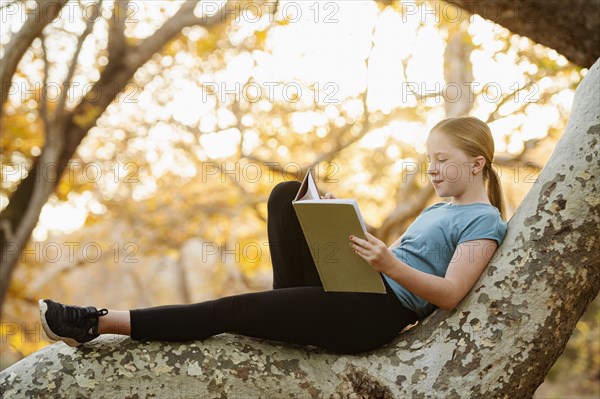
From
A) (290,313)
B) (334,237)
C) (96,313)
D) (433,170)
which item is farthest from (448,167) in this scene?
(96,313)

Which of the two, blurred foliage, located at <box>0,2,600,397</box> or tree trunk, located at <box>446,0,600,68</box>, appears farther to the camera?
blurred foliage, located at <box>0,2,600,397</box>

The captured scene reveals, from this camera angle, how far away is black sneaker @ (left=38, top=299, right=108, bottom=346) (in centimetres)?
198

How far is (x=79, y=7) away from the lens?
6.01 metres

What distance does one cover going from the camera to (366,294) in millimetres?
2312

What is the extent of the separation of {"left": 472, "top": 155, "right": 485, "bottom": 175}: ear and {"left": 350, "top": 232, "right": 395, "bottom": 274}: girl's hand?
0.61 meters

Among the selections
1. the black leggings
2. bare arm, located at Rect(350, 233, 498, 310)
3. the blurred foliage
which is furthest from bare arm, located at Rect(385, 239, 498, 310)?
the blurred foliage

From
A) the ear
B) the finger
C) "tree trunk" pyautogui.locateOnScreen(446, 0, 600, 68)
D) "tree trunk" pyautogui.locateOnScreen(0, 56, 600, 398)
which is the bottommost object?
"tree trunk" pyautogui.locateOnScreen(0, 56, 600, 398)

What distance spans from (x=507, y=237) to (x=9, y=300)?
854 centimetres

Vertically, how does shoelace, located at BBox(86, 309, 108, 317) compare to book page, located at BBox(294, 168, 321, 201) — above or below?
below

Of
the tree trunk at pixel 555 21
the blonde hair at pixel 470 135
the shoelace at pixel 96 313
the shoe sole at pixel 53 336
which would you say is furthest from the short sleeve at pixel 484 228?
the tree trunk at pixel 555 21

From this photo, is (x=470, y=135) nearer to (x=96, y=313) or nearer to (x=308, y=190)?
(x=308, y=190)

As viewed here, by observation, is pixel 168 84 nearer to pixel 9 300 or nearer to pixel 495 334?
pixel 9 300

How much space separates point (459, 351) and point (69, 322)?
1.26 metres

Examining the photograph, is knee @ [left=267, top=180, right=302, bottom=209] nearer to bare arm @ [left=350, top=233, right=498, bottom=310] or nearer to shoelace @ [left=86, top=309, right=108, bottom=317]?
bare arm @ [left=350, top=233, right=498, bottom=310]
